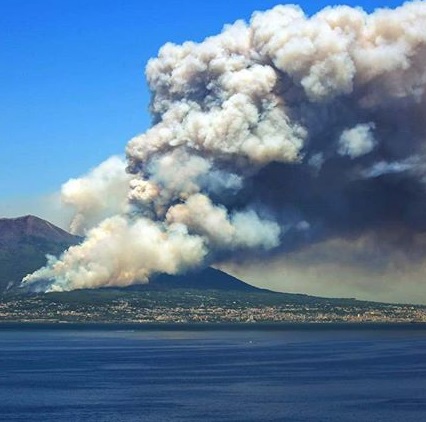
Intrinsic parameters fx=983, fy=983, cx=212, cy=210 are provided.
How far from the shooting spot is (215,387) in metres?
106

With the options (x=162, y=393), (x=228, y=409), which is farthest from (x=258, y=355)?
(x=228, y=409)

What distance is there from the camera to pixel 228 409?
8750cm

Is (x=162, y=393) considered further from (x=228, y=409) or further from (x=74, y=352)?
(x=74, y=352)

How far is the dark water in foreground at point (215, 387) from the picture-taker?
280 ft

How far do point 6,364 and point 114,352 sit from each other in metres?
35.9

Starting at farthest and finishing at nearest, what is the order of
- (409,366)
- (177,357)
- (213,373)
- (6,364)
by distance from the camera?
(177,357) < (6,364) < (409,366) < (213,373)

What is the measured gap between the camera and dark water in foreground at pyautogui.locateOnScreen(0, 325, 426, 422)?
8525 cm

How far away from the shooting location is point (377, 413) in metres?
84.7

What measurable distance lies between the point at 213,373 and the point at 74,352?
66.3 m

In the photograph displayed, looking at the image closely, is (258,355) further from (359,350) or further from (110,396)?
(110,396)

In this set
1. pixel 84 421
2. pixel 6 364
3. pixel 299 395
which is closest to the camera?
pixel 84 421

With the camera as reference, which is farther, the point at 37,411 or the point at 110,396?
the point at 110,396

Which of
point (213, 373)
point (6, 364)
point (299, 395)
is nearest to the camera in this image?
point (299, 395)

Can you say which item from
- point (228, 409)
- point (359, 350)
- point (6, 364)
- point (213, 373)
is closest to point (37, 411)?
point (228, 409)
